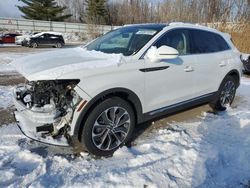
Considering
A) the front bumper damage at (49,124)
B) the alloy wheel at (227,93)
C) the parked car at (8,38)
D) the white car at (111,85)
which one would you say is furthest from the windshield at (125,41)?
the parked car at (8,38)

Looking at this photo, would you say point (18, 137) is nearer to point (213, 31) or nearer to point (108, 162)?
point (108, 162)

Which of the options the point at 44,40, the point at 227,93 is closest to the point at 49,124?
the point at 227,93

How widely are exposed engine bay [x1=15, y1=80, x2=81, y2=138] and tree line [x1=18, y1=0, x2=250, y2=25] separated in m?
15.0

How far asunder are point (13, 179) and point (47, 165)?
17.2 inches

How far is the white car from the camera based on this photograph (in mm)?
3285

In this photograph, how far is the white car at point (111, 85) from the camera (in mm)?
3285

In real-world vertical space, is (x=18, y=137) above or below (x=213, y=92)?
below

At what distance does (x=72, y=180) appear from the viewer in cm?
306

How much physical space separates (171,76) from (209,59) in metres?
1.20

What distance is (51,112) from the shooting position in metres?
3.30

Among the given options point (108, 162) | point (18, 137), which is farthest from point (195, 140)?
point (18, 137)

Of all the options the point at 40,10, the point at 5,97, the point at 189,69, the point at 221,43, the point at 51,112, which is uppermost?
the point at 40,10

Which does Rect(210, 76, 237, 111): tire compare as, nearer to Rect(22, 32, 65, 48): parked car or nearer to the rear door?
the rear door

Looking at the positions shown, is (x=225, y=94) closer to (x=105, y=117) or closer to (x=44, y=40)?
(x=105, y=117)
